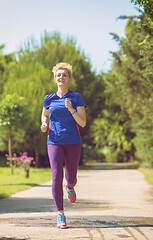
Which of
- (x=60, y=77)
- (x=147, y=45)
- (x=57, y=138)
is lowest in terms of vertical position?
(x=57, y=138)

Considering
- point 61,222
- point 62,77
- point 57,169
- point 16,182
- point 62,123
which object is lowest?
point 16,182

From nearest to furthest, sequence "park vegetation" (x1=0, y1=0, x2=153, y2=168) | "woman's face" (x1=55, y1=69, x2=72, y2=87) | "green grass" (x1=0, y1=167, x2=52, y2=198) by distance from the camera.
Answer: "woman's face" (x1=55, y1=69, x2=72, y2=87), "green grass" (x1=0, y1=167, x2=52, y2=198), "park vegetation" (x1=0, y1=0, x2=153, y2=168)

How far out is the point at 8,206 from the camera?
868 cm

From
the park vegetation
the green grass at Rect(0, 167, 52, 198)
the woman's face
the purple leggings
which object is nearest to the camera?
the purple leggings

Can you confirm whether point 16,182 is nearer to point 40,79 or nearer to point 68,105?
point 68,105

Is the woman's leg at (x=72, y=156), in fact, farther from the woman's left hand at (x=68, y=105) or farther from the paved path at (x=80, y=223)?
the paved path at (x=80, y=223)

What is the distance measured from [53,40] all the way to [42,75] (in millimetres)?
4884

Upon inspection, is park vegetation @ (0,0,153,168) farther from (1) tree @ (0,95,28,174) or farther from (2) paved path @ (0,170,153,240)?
(2) paved path @ (0,170,153,240)

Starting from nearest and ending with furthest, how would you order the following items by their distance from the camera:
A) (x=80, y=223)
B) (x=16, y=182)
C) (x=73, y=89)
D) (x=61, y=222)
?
(x=61, y=222) < (x=80, y=223) < (x=16, y=182) < (x=73, y=89)

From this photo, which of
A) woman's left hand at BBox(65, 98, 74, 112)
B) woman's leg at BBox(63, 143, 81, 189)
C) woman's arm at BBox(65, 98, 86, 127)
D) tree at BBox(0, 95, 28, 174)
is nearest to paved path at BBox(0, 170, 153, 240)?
woman's leg at BBox(63, 143, 81, 189)

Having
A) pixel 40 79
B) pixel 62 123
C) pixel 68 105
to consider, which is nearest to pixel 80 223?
pixel 62 123

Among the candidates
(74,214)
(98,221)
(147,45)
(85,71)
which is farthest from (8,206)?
(85,71)

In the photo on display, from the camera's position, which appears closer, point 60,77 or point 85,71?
point 60,77

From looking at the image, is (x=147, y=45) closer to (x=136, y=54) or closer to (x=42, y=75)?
(x=136, y=54)
